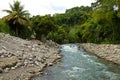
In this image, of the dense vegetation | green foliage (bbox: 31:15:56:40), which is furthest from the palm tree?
green foliage (bbox: 31:15:56:40)

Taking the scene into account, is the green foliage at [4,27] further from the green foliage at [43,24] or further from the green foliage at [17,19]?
the green foliage at [43,24]


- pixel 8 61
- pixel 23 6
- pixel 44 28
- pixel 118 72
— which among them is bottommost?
pixel 118 72

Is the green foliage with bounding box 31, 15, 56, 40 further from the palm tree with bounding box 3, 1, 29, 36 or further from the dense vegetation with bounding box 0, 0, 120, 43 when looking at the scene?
the palm tree with bounding box 3, 1, 29, 36

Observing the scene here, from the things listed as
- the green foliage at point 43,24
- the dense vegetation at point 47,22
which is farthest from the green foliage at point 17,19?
the green foliage at point 43,24

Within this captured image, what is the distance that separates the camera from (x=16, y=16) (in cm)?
3947

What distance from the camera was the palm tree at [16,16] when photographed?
130 ft

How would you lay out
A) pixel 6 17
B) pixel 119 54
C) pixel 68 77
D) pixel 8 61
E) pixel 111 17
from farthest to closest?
1. pixel 6 17
2. pixel 111 17
3. pixel 119 54
4. pixel 8 61
5. pixel 68 77

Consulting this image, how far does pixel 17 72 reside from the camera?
1691 cm

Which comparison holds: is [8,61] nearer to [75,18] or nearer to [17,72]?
[17,72]

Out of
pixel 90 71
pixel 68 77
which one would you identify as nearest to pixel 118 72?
pixel 90 71

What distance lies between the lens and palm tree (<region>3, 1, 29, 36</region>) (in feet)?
130

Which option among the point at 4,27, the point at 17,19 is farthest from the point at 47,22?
the point at 4,27

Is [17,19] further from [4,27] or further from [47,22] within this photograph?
[47,22]

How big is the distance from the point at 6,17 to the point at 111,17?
1676cm
